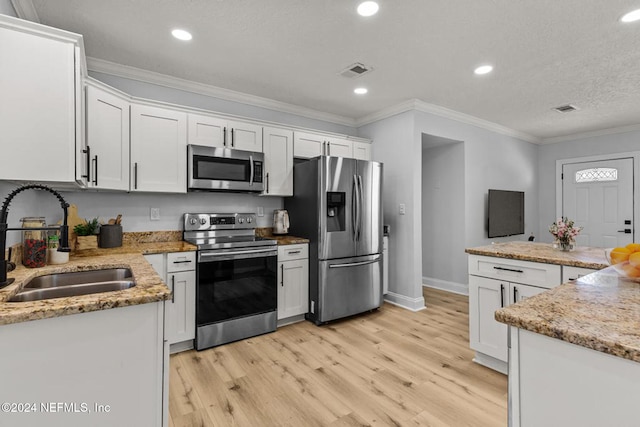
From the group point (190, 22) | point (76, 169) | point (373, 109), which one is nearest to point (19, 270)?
point (76, 169)

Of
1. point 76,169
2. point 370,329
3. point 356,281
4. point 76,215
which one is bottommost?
point 370,329

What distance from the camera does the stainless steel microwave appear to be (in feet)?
9.63

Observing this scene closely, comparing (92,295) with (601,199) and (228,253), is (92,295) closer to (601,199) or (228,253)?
(228,253)

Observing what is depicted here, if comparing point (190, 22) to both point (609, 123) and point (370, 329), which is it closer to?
point (370, 329)

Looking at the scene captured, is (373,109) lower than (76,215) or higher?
higher

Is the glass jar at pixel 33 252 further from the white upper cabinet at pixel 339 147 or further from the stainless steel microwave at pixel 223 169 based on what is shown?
the white upper cabinet at pixel 339 147

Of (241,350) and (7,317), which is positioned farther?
(241,350)

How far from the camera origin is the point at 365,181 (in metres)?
3.51

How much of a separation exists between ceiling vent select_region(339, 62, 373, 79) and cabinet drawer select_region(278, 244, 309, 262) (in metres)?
1.79

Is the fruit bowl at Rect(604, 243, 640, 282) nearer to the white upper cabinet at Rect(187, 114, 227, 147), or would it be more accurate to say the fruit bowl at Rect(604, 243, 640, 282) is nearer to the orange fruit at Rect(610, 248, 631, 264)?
the orange fruit at Rect(610, 248, 631, 264)

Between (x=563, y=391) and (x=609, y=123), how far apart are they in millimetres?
5820

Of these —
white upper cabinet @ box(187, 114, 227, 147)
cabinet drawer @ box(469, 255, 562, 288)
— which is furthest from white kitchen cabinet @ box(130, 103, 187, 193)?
cabinet drawer @ box(469, 255, 562, 288)

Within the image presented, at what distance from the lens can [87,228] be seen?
248 cm

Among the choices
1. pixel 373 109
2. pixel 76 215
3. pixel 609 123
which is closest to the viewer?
pixel 76 215
